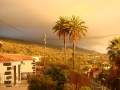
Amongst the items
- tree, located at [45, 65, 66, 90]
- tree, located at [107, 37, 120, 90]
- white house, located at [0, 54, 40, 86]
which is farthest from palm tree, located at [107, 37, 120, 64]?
white house, located at [0, 54, 40, 86]

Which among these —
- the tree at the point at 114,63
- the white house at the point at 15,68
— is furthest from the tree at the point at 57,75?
the white house at the point at 15,68

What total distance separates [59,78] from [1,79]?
115 feet

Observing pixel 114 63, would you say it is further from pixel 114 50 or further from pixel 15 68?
pixel 15 68

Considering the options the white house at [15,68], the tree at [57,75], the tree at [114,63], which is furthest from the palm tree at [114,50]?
the white house at [15,68]

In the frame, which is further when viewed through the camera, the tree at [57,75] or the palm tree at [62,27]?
the palm tree at [62,27]

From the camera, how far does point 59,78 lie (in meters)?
64.6

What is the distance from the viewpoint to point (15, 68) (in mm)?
98500

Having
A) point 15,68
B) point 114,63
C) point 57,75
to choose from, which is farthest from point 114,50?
point 15,68

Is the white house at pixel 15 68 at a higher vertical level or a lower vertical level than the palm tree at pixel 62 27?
lower

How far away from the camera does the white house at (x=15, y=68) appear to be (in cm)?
9610

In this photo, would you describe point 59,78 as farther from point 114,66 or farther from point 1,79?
point 1,79

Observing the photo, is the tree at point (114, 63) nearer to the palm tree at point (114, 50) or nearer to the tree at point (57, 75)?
the palm tree at point (114, 50)

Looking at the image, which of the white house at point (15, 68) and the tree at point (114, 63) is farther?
the white house at point (15, 68)

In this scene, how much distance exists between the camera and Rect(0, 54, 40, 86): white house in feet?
315
